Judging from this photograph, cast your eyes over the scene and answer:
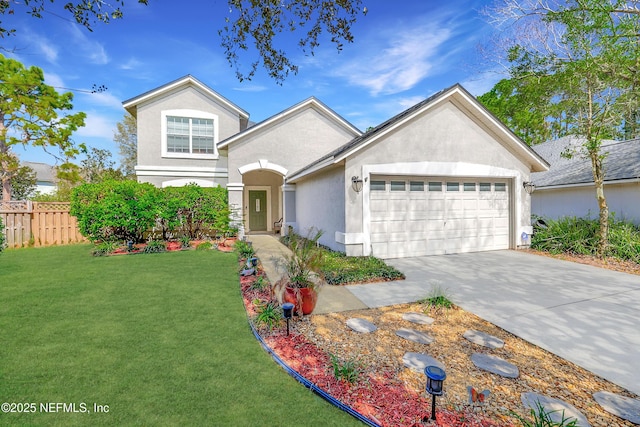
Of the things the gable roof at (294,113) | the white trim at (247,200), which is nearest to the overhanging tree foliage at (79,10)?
the gable roof at (294,113)

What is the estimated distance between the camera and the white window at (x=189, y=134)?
15.1 meters

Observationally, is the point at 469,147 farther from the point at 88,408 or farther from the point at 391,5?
the point at 88,408

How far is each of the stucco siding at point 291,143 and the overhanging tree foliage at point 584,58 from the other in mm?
8123

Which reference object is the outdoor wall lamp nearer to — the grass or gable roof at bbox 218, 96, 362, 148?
gable roof at bbox 218, 96, 362, 148

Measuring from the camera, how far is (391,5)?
6785 mm

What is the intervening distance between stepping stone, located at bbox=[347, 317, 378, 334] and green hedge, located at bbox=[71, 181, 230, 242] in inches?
359

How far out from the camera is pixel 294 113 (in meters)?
14.6

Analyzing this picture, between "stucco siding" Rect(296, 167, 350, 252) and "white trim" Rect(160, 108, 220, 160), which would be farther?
"white trim" Rect(160, 108, 220, 160)

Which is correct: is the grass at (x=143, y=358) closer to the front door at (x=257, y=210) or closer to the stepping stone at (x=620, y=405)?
the stepping stone at (x=620, y=405)

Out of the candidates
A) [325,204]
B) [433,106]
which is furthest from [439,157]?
[325,204]

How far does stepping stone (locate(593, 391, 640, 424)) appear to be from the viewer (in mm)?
2513

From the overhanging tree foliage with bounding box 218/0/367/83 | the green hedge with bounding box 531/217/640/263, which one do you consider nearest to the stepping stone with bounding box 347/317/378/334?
the overhanging tree foliage with bounding box 218/0/367/83

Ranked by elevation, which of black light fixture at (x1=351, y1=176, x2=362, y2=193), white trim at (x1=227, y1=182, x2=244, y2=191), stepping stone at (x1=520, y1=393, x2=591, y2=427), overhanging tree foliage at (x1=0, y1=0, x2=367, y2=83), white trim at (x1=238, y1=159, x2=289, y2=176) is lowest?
stepping stone at (x1=520, y1=393, x2=591, y2=427)

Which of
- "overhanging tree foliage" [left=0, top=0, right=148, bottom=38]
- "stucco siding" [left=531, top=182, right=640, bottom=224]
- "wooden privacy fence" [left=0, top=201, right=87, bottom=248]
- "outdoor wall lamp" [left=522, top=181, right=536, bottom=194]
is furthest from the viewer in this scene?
"wooden privacy fence" [left=0, top=201, right=87, bottom=248]
